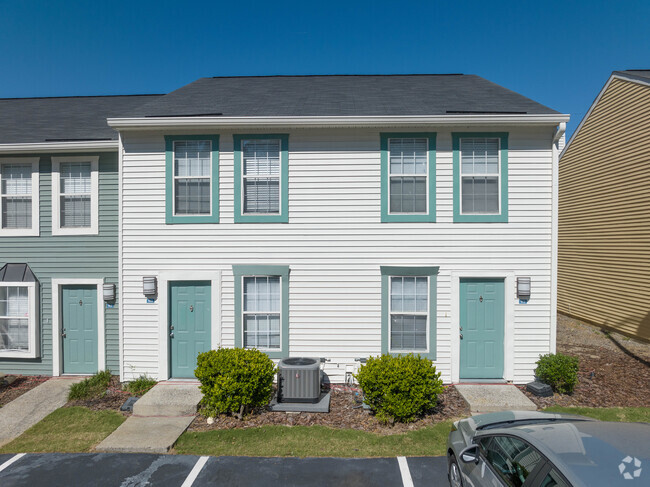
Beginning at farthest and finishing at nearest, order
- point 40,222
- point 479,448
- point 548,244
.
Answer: point 40,222 → point 548,244 → point 479,448

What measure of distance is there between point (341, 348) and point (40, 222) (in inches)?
294

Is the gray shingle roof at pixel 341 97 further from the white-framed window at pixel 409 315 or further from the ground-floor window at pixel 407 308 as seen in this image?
the white-framed window at pixel 409 315

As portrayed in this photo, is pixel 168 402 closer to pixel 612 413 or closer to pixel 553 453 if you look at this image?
pixel 553 453

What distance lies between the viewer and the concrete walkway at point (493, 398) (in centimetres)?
682

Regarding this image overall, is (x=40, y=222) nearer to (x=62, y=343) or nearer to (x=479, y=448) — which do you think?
(x=62, y=343)

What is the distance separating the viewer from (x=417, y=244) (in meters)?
8.14

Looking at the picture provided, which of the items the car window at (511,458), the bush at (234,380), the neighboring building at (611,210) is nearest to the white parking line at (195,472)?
the bush at (234,380)

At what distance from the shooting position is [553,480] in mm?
2982

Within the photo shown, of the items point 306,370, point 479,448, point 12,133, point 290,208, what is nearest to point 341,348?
point 306,370

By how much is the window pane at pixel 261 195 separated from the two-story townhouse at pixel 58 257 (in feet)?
10.1

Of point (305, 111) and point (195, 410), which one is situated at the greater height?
point (305, 111)

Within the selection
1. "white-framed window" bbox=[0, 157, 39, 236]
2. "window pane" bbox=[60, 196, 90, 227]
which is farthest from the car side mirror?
"white-framed window" bbox=[0, 157, 39, 236]

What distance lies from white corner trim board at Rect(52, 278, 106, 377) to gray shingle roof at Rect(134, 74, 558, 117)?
161 inches

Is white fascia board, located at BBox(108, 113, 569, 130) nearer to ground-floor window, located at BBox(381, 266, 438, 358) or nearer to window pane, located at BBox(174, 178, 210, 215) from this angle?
window pane, located at BBox(174, 178, 210, 215)
